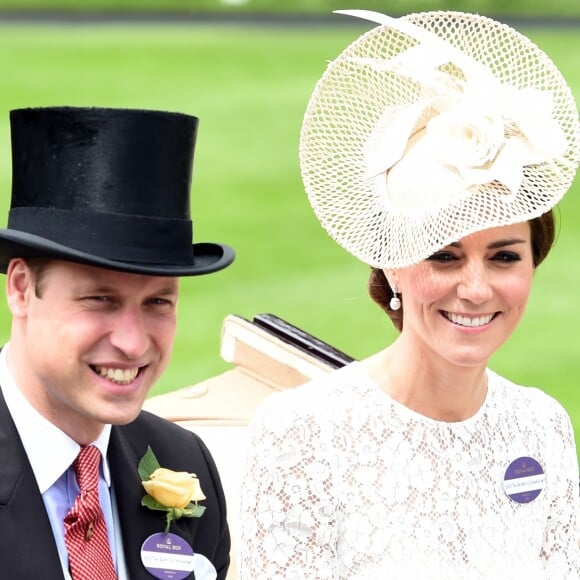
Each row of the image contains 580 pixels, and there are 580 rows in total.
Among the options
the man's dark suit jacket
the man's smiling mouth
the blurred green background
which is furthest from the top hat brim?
the blurred green background

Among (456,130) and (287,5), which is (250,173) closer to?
(287,5)

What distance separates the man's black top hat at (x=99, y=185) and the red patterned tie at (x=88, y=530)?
396 millimetres

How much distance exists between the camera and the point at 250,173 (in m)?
12.2

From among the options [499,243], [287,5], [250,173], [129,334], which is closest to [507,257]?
[499,243]

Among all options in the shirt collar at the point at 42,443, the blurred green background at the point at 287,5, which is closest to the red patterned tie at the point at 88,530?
the shirt collar at the point at 42,443

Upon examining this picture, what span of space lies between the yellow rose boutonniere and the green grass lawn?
112 centimetres

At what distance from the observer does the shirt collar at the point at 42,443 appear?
296 cm

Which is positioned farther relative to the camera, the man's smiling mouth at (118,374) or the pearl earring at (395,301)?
the pearl earring at (395,301)

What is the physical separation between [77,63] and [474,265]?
13340mm

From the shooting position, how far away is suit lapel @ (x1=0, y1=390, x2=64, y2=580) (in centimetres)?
285

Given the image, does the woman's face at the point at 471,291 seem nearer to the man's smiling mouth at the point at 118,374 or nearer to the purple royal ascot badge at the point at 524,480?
the purple royal ascot badge at the point at 524,480

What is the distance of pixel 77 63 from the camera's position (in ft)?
52.7

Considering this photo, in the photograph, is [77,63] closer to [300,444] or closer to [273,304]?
[273,304]

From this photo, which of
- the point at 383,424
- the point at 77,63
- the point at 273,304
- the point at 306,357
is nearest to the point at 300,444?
the point at 383,424
